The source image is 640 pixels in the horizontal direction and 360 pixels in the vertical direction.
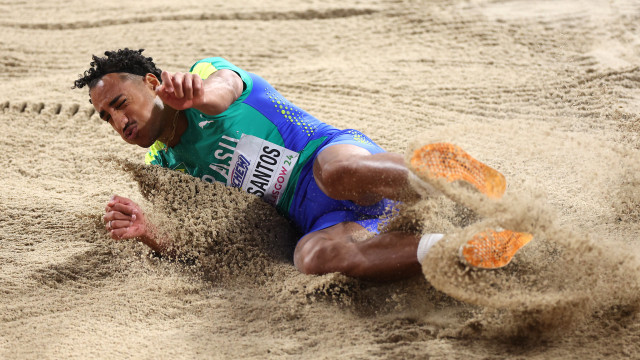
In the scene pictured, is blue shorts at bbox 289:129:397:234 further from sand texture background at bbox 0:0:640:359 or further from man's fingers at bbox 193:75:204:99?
man's fingers at bbox 193:75:204:99

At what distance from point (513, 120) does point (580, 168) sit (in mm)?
624

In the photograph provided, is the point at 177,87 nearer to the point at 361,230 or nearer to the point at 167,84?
the point at 167,84

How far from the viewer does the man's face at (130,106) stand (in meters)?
2.25

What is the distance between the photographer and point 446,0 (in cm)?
462

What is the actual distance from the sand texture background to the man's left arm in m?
0.35

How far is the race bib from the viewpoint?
7.55ft

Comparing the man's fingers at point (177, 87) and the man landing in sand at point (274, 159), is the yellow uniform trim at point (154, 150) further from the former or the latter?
the man's fingers at point (177, 87)

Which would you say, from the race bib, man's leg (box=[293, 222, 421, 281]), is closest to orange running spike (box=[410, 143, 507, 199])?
man's leg (box=[293, 222, 421, 281])

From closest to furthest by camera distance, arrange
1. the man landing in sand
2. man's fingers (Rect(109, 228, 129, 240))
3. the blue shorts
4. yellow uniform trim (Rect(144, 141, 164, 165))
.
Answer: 1. the man landing in sand
2. man's fingers (Rect(109, 228, 129, 240))
3. the blue shorts
4. yellow uniform trim (Rect(144, 141, 164, 165))

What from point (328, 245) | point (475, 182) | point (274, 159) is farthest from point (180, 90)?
point (475, 182)

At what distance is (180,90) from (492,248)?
1120 mm

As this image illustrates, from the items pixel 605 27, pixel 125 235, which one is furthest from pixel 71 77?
pixel 605 27

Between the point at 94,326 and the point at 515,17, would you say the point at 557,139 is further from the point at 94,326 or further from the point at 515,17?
the point at 515,17

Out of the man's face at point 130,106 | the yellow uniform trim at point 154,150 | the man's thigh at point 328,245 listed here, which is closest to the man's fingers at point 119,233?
the man's face at point 130,106
